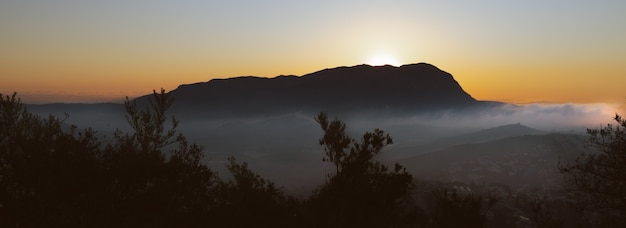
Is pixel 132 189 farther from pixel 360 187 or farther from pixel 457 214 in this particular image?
pixel 457 214

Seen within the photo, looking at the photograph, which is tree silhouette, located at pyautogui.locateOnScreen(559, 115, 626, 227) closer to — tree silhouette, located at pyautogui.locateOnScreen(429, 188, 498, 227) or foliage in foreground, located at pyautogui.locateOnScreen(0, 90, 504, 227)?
tree silhouette, located at pyautogui.locateOnScreen(429, 188, 498, 227)

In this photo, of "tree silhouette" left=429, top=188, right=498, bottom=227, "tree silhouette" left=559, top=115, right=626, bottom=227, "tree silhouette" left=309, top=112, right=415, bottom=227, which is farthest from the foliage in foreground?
"tree silhouette" left=559, top=115, right=626, bottom=227

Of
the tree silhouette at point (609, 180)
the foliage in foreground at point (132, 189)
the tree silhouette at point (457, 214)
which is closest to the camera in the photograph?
the foliage in foreground at point (132, 189)

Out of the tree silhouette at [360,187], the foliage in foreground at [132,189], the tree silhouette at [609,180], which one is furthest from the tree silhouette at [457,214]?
the tree silhouette at [609,180]

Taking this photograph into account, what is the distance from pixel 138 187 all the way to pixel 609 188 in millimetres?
21814

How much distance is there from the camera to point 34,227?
48.9 ft

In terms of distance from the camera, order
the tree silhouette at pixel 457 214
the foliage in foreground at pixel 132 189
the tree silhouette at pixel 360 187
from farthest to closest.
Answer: the tree silhouette at pixel 457 214 < the tree silhouette at pixel 360 187 < the foliage in foreground at pixel 132 189

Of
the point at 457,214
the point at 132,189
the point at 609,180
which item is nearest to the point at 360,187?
the point at 457,214

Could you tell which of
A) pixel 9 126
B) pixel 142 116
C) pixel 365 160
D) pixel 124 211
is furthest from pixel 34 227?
pixel 365 160

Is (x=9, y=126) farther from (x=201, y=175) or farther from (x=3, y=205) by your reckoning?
(x=201, y=175)

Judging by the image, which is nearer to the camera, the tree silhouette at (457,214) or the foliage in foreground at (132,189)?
the foliage in foreground at (132,189)

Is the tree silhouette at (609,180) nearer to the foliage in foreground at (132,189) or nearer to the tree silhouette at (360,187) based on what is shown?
the tree silhouette at (360,187)

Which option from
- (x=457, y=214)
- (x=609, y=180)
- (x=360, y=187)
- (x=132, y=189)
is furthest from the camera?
(x=457, y=214)

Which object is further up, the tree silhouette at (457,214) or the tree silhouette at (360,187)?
the tree silhouette at (360,187)
